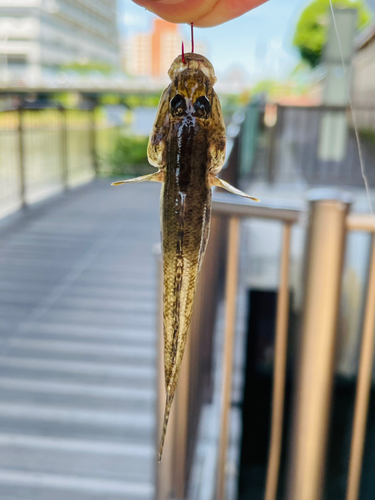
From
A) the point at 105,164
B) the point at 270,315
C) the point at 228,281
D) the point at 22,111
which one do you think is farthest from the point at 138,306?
the point at 105,164

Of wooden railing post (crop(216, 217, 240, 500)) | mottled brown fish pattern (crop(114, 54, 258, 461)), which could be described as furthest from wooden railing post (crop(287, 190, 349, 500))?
mottled brown fish pattern (crop(114, 54, 258, 461))

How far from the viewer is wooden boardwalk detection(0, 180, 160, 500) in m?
1.89

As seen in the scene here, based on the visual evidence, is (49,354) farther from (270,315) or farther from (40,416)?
(270,315)

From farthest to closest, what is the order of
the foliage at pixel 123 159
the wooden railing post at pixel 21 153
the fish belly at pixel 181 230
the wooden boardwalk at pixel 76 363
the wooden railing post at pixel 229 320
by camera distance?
the foliage at pixel 123 159, the wooden railing post at pixel 21 153, the wooden boardwalk at pixel 76 363, the wooden railing post at pixel 229 320, the fish belly at pixel 181 230

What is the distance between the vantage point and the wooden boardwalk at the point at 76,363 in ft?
6.19

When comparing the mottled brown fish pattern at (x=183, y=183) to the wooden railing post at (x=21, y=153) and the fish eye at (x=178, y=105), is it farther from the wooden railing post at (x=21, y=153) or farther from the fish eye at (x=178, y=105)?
the wooden railing post at (x=21, y=153)

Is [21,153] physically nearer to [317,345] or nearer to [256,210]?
[256,210]

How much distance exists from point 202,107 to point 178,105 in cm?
2

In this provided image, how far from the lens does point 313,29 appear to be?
540cm

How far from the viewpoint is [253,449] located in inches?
81.0

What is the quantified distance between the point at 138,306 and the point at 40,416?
124 centimetres

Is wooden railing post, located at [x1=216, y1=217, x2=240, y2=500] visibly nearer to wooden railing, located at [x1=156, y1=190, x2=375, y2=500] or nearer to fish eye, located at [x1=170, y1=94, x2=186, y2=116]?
wooden railing, located at [x1=156, y1=190, x2=375, y2=500]

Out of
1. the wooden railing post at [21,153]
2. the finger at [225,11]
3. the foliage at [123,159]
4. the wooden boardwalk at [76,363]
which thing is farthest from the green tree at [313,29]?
the finger at [225,11]

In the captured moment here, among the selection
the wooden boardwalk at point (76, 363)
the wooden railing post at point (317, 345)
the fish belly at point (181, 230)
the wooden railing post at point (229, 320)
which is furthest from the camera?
the wooden boardwalk at point (76, 363)
